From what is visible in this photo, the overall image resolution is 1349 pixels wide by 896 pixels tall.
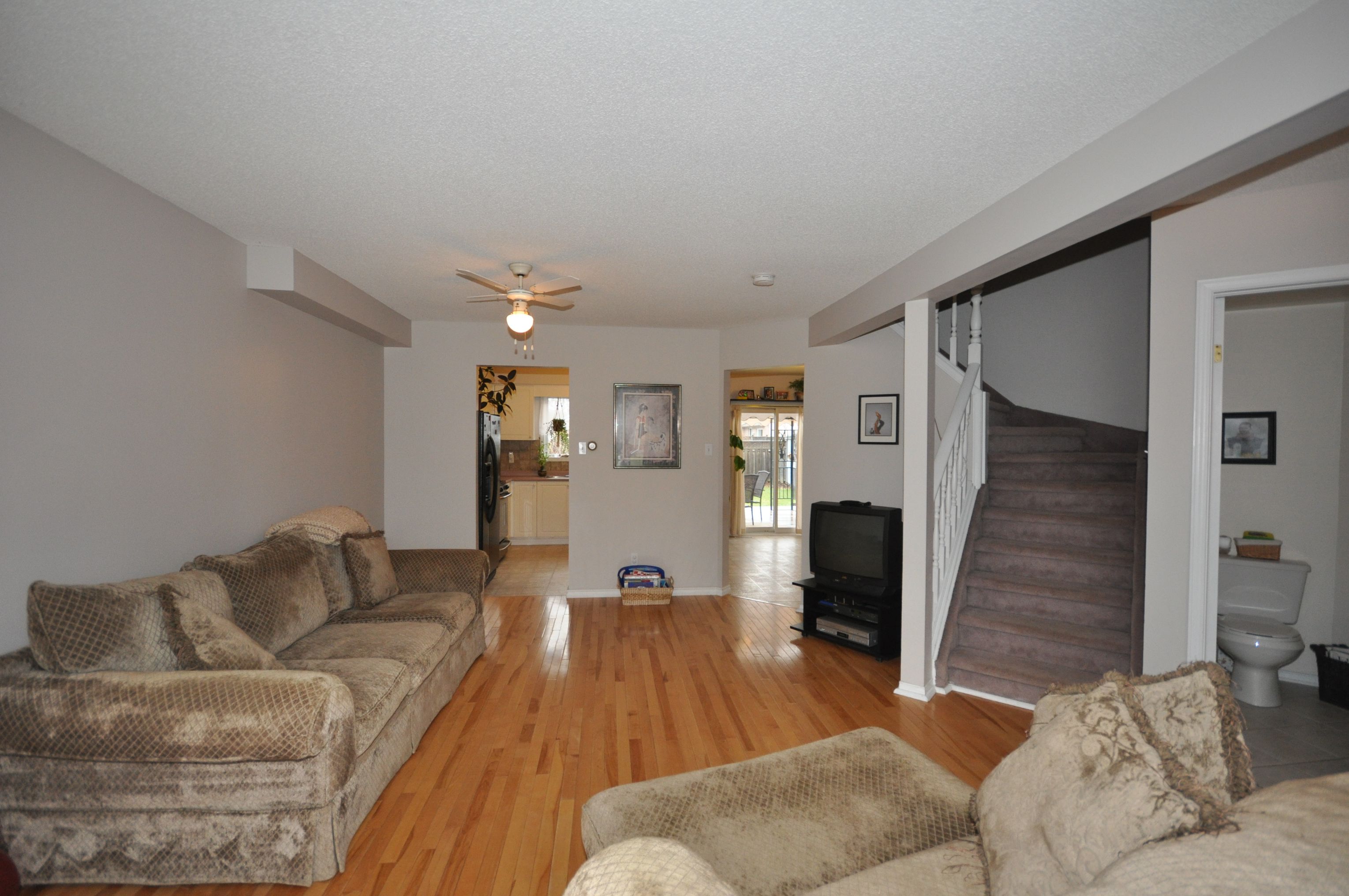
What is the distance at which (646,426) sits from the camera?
585 centimetres

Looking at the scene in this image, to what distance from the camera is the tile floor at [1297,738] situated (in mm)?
2701

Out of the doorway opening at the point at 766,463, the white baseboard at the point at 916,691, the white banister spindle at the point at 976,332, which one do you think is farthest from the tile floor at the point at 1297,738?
the doorway opening at the point at 766,463

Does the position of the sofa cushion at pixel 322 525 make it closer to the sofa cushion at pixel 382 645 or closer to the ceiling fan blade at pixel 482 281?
the sofa cushion at pixel 382 645

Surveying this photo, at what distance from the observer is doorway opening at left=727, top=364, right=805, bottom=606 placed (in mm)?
9148

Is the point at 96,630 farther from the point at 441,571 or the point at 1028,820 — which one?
the point at 1028,820

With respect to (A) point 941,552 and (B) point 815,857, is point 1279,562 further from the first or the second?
(B) point 815,857

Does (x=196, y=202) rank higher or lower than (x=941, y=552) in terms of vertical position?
higher

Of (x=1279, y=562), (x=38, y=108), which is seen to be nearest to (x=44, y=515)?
(x=38, y=108)

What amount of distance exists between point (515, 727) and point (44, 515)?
2.07m

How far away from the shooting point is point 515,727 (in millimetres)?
3105

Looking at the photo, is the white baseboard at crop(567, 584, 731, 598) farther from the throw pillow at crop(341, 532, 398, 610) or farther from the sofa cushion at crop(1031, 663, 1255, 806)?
the sofa cushion at crop(1031, 663, 1255, 806)

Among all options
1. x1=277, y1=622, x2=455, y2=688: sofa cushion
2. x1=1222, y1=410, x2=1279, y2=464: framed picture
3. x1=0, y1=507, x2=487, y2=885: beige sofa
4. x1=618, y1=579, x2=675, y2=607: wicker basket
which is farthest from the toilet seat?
x1=0, y1=507, x2=487, y2=885: beige sofa

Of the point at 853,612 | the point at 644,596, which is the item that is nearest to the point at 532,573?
the point at 644,596

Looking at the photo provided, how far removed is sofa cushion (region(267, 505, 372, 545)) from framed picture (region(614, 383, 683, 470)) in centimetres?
255
